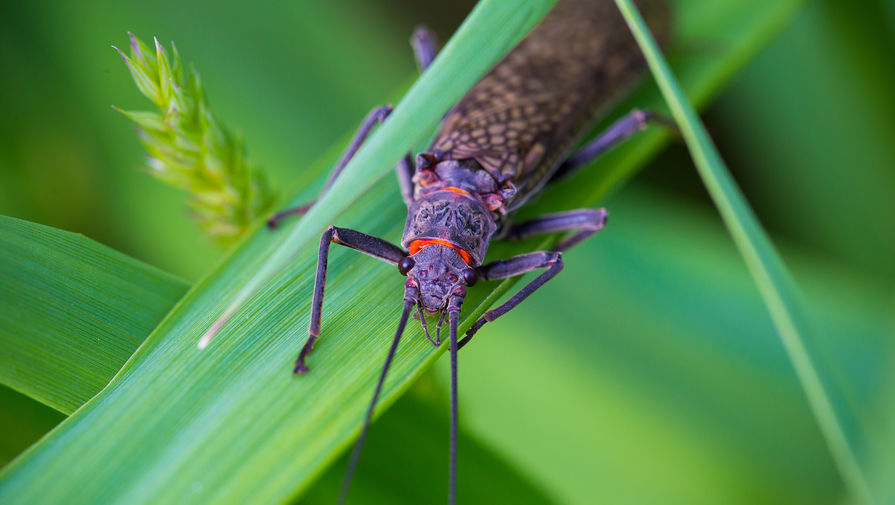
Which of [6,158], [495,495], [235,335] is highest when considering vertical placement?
[6,158]

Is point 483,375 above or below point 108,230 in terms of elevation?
below

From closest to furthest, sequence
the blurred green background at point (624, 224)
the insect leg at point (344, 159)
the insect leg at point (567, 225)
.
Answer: the insect leg at point (344, 159) < the insect leg at point (567, 225) < the blurred green background at point (624, 224)

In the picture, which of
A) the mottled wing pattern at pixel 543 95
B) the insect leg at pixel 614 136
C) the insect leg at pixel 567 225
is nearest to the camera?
the insect leg at pixel 567 225

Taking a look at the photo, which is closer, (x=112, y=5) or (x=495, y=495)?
(x=495, y=495)

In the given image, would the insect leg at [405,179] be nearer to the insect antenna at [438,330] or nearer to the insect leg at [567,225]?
the insect leg at [567,225]

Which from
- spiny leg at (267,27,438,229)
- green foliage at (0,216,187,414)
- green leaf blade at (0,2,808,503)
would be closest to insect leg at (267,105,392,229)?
spiny leg at (267,27,438,229)

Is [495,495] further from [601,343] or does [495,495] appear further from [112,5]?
[112,5]

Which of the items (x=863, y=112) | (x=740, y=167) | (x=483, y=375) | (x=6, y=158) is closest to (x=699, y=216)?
(x=740, y=167)

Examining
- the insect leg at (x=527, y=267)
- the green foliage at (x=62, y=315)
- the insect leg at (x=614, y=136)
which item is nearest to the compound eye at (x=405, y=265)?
the insect leg at (x=527, y=267)
